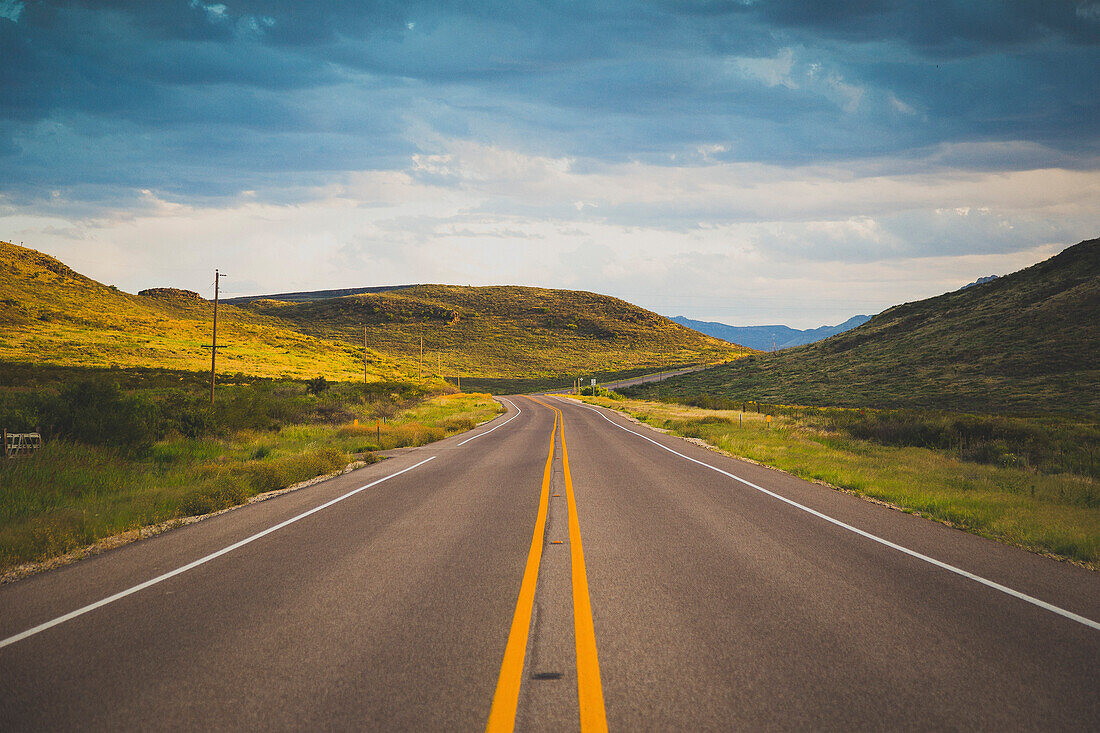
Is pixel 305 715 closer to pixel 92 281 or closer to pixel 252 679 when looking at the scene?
pixel 252 679

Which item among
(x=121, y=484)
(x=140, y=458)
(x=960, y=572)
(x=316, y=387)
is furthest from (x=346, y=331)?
(x=960, y=572)

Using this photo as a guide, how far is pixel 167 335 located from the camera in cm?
7469

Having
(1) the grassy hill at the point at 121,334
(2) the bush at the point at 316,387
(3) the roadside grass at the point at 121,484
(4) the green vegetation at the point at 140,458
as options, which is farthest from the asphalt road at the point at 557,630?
(1) the grassy hill at the point at 121,334

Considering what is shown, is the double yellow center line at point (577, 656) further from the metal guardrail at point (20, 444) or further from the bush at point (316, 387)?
the bush at point (316, 387)

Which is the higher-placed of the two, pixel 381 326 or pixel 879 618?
pixel 381 326

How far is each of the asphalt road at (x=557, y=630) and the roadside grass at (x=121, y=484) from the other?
3.22 ft

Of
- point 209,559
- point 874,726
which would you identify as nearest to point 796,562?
point 874,726

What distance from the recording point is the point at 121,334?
224 ft

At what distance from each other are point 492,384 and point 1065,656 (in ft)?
314

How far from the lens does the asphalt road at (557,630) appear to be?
312 cm

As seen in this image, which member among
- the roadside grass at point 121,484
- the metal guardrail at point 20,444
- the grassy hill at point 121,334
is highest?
the grassy hill at point 121,334

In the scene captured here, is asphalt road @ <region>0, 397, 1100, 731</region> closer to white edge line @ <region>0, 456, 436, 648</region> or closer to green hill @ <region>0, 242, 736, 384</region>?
white edge line @ <region>0, 456, 436, 648</region>

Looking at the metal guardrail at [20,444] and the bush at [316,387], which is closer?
the metal guardrail at [20,444]

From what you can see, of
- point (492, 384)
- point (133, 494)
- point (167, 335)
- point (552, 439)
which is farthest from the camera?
point (492, 384)
